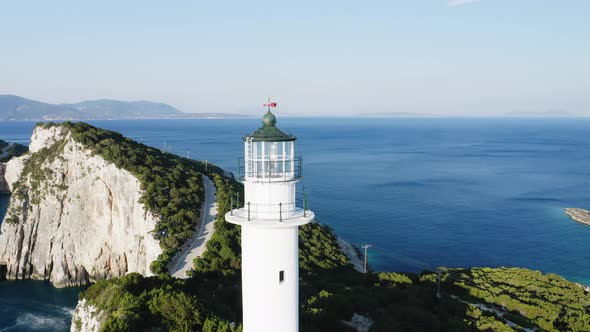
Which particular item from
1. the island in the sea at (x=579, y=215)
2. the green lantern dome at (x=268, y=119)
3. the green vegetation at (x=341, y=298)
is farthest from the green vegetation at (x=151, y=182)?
the island in the sea at (x=579, y=215)

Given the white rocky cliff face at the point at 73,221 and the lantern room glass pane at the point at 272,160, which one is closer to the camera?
the lantern room glass pane at the point at 272,160

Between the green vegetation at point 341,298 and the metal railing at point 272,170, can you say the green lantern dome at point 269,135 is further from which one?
the green vegetation at point 341,298

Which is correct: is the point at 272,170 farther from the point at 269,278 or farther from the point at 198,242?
the point at 198,242

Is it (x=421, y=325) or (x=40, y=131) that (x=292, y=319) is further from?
(x=40, y=131)

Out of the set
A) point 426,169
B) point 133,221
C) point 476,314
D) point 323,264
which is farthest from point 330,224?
point 426,169

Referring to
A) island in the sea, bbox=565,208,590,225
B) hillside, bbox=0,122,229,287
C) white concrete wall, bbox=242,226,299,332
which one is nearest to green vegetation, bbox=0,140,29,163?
hillside, bbox=0,122,229,287

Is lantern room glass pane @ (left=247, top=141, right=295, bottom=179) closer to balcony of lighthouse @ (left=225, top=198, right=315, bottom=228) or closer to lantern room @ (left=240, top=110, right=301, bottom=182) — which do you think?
lantern room @ (left=240, top=110, right=301, bottom=182)
